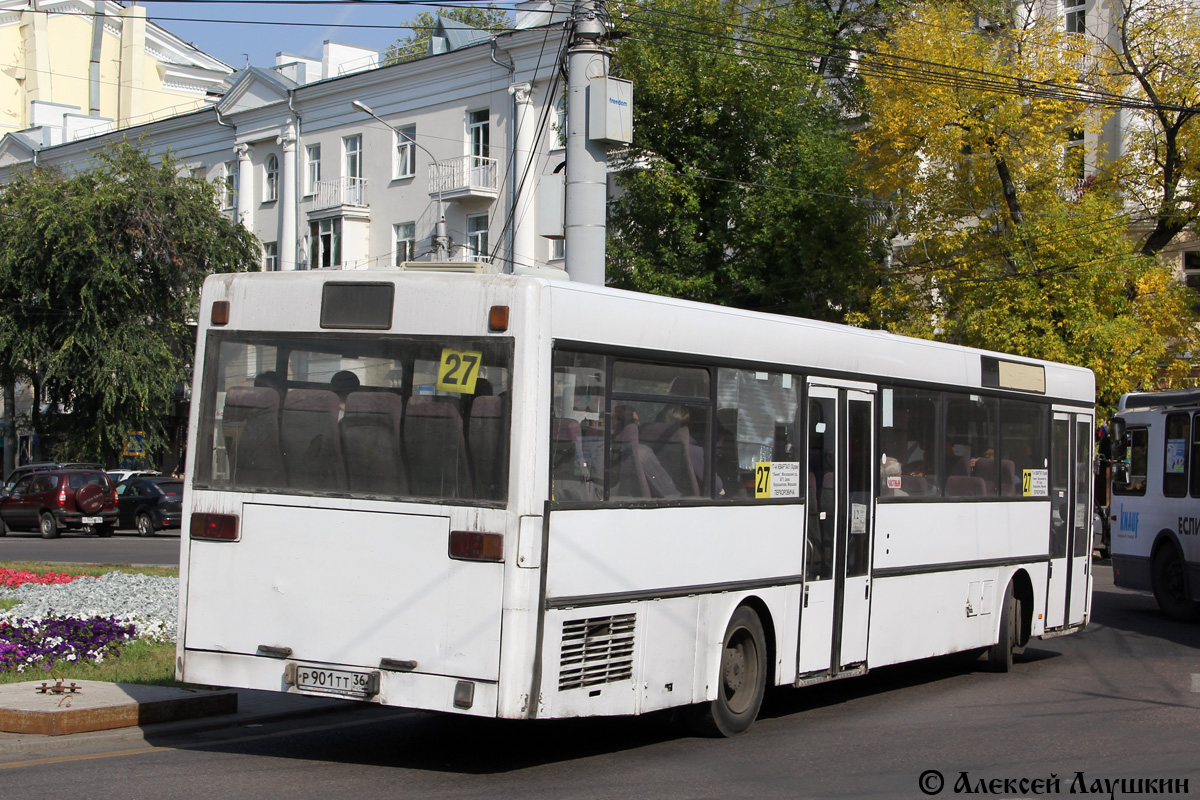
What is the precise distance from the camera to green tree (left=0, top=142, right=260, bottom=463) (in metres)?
39.5

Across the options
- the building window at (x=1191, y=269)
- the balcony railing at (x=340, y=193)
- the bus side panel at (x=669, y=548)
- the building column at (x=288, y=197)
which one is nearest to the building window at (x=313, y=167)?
the building column at (x=288, y=197)

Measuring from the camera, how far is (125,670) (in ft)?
34.4

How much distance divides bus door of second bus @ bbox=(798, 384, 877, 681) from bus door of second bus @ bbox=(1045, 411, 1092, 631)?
3.53 m

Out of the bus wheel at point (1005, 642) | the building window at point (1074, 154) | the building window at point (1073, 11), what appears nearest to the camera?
the bus wheel at point (1005, 642)

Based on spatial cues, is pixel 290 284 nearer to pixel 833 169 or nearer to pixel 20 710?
pixel 20 710

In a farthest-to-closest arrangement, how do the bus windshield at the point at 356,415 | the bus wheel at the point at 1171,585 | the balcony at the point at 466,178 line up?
1. the balcony at the point at 466,178
2. the bus wheel at the point at 1171,585
3. the bus windshield at the point at 356,415

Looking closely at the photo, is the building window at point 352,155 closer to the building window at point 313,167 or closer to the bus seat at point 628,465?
the building window at point 313,167

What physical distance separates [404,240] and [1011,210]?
73.9 ft

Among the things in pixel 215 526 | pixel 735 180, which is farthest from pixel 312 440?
pixel 735 180

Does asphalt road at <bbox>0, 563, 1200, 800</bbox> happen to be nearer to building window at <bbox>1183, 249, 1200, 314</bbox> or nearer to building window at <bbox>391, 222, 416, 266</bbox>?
building window at <bbox>1183, 249, 1200, 314</bbox>

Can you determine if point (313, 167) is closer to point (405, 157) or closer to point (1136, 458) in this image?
point (405, 157)

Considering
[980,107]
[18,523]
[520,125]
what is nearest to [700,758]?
[980,107]

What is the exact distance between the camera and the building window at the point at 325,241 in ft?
148

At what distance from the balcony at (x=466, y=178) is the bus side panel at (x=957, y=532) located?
30.5 metres
